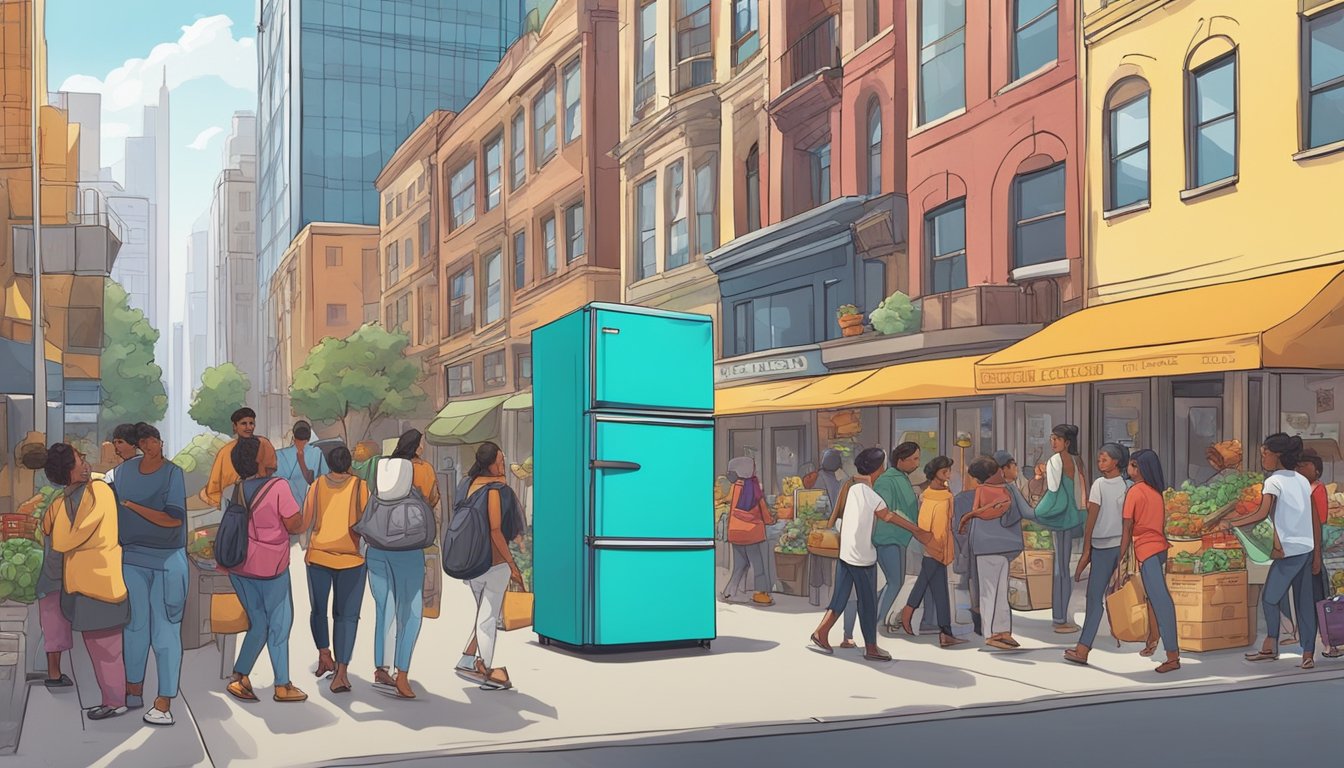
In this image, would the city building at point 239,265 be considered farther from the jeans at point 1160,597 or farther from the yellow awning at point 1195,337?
the jeans at point 1160,597

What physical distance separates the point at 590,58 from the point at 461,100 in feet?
216

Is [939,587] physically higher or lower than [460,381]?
lower

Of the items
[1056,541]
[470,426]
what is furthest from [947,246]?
[470,426]

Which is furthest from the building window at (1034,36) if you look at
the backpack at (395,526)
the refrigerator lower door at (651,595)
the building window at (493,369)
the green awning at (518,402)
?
the building window at (493,369)

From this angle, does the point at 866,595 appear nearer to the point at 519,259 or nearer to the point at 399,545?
the point at 399,545

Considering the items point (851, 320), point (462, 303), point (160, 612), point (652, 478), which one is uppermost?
point (462, 303)

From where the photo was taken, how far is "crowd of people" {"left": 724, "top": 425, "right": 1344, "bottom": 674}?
10.8 metres

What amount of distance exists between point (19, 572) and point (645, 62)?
26.5 meters

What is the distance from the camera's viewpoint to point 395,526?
31.8 ft

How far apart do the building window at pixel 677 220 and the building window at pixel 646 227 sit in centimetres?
77

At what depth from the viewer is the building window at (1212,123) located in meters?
16.7

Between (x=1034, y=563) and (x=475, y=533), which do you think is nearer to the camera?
(x=475, y=533)

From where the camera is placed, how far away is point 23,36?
2569 cm

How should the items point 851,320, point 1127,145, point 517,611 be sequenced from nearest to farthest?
point 517,611 → point 1127,145 → point 851,320
